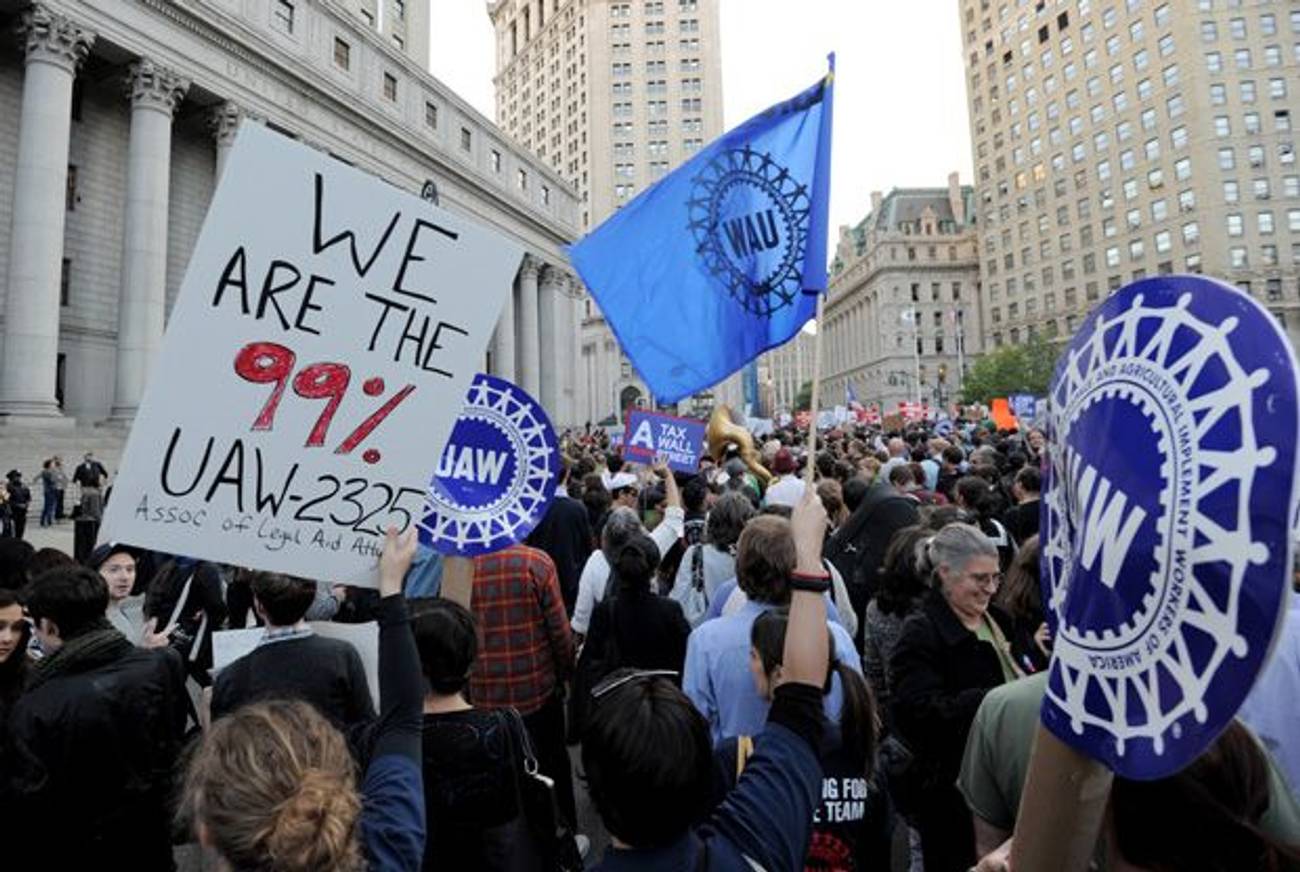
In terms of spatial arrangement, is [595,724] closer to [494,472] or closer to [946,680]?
[946,680]

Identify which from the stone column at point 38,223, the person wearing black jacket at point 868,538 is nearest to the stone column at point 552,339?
the stone column at point 38,223

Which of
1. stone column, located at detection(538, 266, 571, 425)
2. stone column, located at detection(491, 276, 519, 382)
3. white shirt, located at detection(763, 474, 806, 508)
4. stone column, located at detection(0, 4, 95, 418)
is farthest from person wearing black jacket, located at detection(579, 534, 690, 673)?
stone column, located at detection(538, 266, 571, 425)

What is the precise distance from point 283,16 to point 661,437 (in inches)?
1116

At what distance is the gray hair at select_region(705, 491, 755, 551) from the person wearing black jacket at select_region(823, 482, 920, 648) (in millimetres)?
1098

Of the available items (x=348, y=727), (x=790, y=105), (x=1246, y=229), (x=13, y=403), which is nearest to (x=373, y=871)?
(x=348, y=727)

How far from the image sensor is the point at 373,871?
1.74 metres

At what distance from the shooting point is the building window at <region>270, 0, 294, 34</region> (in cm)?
2705

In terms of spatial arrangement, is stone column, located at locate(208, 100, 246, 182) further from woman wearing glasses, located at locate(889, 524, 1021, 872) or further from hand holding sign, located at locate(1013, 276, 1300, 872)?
hand holding sign, located at locate(1013, 276, 1300, 872)

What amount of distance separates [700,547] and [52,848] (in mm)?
3723

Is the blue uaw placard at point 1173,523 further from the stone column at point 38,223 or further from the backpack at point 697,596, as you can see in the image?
the stone column at point 38,223

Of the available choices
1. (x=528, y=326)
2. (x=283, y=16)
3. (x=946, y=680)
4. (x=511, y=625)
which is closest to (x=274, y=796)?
(x=946, y=680)

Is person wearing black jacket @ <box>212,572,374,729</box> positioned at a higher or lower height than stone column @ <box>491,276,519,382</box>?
lower

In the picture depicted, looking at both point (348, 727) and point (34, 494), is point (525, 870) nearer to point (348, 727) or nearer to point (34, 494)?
point (348, 727)

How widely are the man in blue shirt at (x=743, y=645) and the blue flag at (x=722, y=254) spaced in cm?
132
